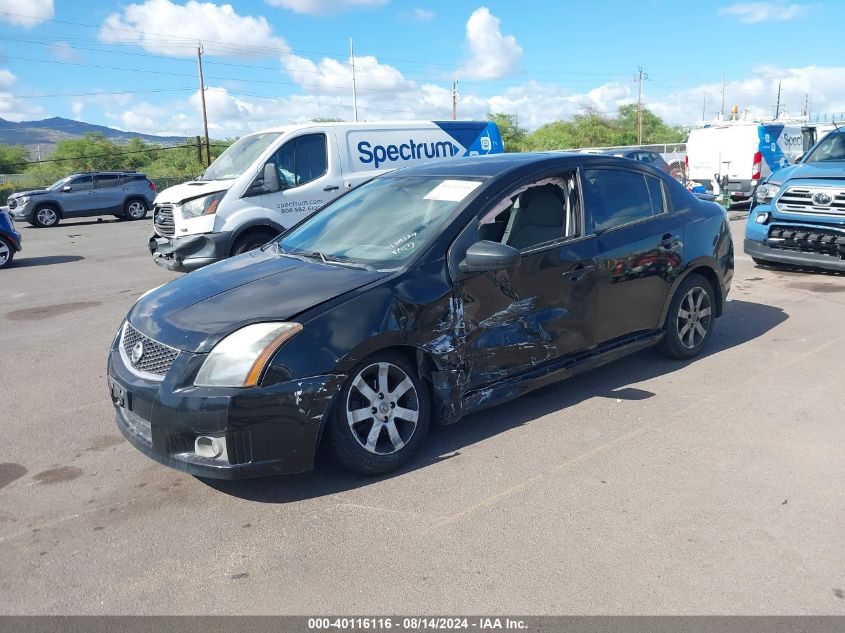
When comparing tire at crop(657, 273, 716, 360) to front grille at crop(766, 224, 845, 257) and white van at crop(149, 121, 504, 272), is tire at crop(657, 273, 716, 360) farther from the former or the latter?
white van at crop(149, 121, 504, 272)

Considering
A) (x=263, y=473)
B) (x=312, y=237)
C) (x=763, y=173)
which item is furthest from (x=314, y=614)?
(x=763, y=173)

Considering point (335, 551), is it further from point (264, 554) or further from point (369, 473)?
point (369, 473)

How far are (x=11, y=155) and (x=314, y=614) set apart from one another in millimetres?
76007

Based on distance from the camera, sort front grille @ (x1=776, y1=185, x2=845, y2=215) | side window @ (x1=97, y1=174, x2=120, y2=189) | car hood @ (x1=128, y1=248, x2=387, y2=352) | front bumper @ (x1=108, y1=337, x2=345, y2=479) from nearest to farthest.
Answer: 1. front bumper @ (x1=108, y1=337, x2=345, y2=479)
2. car hood @ (x1=128, y1=248, x2=387, y2=352)
3. front grille @ (x1=776, y1=185, x2=845, y2=215)
4. side window @ (x1=97, y1=174, x2=120, y2=189)

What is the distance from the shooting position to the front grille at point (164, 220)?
392 inches

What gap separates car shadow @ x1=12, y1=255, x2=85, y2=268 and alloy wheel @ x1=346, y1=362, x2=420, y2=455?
1127 cm

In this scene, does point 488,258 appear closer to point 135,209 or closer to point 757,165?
point 757,165

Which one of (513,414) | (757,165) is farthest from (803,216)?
(757,165)

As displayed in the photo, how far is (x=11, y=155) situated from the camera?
220 ft

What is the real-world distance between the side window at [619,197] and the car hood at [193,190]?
234 inches

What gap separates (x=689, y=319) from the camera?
579cm

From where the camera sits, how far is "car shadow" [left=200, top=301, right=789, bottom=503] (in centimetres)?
386

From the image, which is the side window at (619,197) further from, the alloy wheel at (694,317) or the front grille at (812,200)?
the front grille at (812,200)

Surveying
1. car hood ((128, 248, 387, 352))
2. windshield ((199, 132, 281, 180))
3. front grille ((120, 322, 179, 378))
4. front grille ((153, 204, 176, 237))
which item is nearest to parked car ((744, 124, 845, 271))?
windshield ((199, 132, 281, 180))
